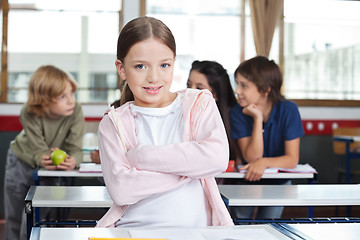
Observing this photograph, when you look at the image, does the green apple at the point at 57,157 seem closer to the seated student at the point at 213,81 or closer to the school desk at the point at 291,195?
the seated student at the point at 213,81

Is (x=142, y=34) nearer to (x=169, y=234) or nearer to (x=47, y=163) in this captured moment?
(x=169, y=234)

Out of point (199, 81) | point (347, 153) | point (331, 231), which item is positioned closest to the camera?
point (331, 231)

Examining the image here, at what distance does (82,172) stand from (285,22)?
3.16m

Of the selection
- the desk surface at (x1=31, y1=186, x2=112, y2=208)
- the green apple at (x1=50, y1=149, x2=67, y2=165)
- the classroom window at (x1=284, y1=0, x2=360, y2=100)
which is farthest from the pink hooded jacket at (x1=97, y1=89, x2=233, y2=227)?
the classroom window at (x1=284, y1=0, x2=360, y2=100)

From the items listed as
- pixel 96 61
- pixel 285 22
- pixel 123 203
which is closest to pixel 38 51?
pixel 96 61

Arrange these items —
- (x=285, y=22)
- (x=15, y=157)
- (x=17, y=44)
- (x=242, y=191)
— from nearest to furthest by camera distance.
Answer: (x=242, y=191) < (x=15, y=157) < (x=17, y=44) < (x=285, y=22)

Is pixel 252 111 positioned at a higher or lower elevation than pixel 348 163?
higher

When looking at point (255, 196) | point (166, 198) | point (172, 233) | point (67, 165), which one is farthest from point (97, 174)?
point (172, 233)

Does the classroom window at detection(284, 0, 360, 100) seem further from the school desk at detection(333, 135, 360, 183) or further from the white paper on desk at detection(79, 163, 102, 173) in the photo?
the white paper on desk at detection(79, 163, 102, 173)

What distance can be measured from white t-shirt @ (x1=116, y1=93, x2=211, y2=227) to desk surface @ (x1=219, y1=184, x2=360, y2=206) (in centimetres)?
42

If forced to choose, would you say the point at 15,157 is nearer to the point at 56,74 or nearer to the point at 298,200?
the point at 56,74

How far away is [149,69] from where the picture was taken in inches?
51.6

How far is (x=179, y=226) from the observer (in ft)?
4.13

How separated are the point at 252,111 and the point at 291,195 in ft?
2.96
